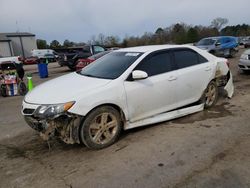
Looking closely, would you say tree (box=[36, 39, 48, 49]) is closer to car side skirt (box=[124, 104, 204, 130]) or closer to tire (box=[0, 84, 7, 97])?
tire (box=[0, 84, 7, 97])

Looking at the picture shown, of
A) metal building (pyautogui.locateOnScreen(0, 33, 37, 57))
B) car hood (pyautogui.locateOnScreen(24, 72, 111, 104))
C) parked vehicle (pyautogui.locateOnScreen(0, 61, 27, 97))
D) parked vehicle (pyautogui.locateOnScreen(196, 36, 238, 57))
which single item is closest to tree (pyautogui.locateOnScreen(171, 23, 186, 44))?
metal building (pyautogui.locateOnScreen(0, 33, 37, 57))

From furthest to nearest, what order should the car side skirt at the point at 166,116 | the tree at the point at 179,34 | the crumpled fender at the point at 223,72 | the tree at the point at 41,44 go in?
the tree at the point at 41,44
the tree at the point at 179,34
the crumpled fender at the point at 223,72
the car side skirt at the point at 166,116

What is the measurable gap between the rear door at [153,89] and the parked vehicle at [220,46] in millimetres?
14682

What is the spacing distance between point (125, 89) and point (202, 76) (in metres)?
2.19

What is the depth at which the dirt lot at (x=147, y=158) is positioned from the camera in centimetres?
332

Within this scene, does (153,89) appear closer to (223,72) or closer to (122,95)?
(122,95)

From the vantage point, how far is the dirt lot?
10.9ft

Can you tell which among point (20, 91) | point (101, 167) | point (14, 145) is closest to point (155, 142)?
point (101, 167)

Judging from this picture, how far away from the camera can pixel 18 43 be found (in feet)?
188

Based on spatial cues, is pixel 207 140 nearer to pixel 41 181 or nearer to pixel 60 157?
pixel 60 157

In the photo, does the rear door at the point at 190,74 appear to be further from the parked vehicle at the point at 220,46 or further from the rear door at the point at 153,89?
the parked vehicle at the point at 220,46

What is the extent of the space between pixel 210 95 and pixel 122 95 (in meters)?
2.68


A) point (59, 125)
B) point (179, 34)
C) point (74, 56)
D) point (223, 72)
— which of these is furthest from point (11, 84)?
point (179, 34)

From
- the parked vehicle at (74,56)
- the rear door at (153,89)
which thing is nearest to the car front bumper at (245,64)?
the rear door at (153,89)
